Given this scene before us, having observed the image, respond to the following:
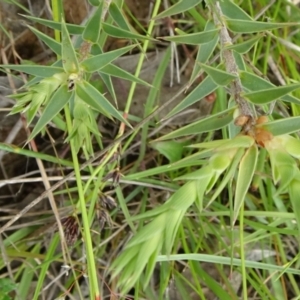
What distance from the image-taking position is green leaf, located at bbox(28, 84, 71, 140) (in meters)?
0.68

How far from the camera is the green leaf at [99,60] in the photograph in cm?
72

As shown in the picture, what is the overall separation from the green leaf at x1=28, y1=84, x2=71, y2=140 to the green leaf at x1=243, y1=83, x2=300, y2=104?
26 centimetres

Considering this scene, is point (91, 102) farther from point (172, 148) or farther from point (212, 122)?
point (172, 148)

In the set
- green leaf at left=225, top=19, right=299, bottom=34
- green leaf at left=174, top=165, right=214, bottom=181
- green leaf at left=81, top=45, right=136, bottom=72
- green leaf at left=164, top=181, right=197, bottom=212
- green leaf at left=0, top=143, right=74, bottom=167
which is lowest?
green leaf at left=0, top=143, right=74, bottom=167

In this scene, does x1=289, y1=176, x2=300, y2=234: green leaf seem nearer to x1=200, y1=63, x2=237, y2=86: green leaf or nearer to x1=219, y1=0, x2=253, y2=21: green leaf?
x1=200, y1=63, x2=237, y2=86: green leaf

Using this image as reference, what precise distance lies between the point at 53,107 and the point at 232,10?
1.17 feet

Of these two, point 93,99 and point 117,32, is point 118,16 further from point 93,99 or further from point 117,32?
point 93,99

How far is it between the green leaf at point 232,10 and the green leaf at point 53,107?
312 mm

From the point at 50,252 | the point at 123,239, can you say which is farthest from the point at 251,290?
the point at 50,252

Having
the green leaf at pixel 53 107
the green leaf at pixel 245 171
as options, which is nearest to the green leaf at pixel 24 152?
the green leaf at pixel 53 107

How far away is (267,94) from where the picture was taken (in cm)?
64

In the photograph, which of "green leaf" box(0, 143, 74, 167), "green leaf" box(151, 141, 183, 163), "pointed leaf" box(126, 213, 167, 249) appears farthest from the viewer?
"green leaf" box(151, 141, 183, 163)

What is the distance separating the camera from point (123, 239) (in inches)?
47.1

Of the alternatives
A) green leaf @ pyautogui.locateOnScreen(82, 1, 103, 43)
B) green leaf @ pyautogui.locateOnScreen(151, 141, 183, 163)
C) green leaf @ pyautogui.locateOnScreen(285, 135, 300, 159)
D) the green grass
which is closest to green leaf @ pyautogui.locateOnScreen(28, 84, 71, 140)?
the green grass
